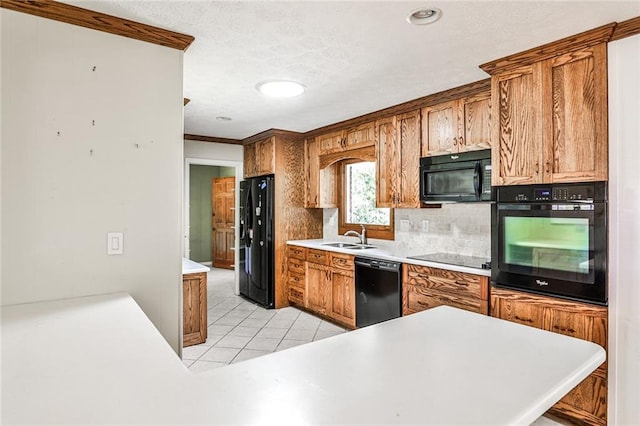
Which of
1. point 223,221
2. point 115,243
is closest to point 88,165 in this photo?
point 115,243

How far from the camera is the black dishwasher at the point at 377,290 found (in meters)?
3.32

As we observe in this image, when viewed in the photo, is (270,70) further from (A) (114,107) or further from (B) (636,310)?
(B) (636,310)

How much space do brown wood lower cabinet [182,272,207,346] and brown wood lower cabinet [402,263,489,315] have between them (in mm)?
1935

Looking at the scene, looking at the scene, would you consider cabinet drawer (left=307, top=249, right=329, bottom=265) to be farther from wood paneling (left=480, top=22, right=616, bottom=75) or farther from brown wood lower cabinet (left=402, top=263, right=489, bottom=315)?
wood paneling (left=480, top=22, right=616, bottom=75)

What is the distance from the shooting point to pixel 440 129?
10.6ft

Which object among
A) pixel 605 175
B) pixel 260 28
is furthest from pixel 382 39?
pixel 605 175

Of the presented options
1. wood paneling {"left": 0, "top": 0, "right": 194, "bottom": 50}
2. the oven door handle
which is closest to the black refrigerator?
the oven door handle

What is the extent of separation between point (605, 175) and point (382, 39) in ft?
4.91

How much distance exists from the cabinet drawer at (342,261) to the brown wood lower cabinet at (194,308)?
1.43 metres

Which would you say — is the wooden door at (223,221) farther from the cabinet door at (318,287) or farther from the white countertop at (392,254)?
the cabinet door at (318,287)

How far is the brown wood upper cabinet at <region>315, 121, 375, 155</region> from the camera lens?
399 centimetres

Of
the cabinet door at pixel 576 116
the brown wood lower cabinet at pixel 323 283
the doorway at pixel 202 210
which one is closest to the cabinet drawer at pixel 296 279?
the brown wood lower cabinet at pixel 323 283

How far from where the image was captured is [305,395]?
0.85m

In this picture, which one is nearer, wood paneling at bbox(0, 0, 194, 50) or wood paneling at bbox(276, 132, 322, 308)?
wood paneling at bbox(0, 0, 194, 50)
